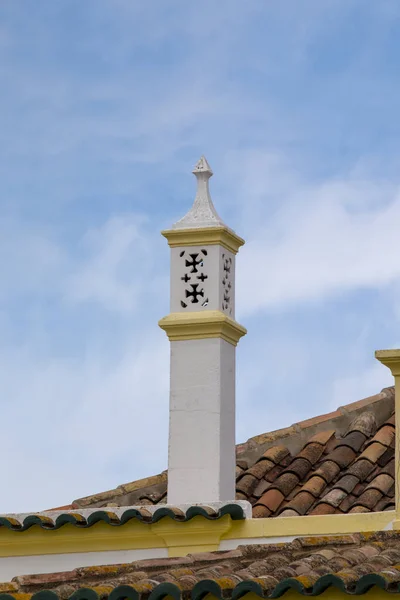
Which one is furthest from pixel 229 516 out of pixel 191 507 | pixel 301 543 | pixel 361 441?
pixel 361 441

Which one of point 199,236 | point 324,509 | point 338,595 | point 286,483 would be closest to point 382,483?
point 324,509

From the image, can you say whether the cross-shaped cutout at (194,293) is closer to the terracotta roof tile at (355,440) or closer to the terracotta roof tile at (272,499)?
the terracotta roof tile at (272,499)

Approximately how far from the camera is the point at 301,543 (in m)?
11.5

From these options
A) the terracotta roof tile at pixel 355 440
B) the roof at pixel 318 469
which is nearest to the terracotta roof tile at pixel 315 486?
the roof at pixel 318 469

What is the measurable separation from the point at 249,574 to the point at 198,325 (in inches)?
163

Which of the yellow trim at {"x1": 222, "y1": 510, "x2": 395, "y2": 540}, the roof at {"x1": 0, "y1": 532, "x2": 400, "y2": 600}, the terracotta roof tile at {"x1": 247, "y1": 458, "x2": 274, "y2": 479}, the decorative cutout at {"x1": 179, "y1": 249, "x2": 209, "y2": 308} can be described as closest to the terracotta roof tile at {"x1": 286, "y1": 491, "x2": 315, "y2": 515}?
the terracotta roof tile at {"x1": 247, "y1": 458, "x2": 274, "y2": 479}

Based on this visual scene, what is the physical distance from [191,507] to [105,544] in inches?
32.4

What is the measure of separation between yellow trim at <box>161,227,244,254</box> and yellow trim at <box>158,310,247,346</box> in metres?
0.62

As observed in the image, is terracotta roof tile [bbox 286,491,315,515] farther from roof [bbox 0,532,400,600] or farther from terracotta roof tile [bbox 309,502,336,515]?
roof [bbox 0,532,400,600]

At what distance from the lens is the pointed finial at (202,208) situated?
1441 centimetres

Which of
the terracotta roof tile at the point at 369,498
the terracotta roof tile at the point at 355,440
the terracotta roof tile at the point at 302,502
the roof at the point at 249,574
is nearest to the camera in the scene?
the roof at the point at 249,574

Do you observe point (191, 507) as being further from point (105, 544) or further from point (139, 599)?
point (139, 599)

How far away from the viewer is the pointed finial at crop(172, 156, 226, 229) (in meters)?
14.4

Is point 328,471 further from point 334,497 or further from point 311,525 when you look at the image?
point 311,525
